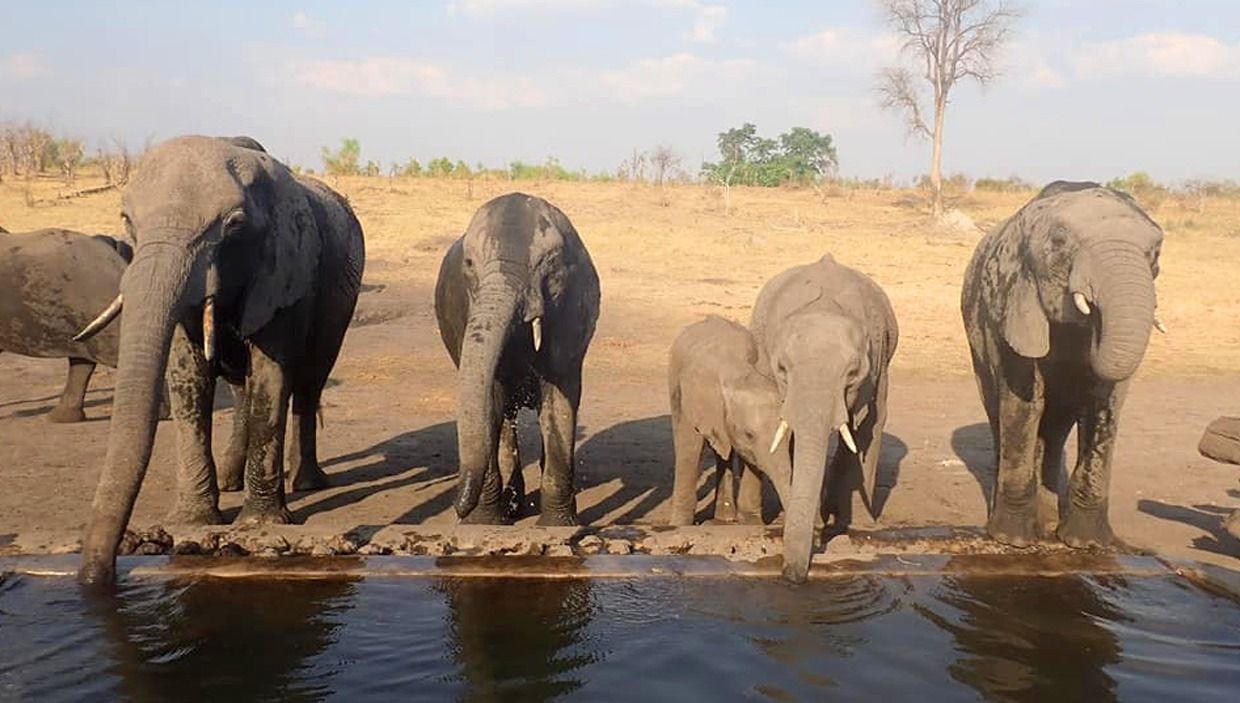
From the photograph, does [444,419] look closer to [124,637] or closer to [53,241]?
[53,241]

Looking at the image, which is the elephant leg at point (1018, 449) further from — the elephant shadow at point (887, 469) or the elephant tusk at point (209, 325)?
the elephant tusk at point (209, 325)

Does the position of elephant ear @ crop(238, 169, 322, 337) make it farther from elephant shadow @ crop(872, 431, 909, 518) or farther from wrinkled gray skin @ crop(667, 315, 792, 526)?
elephant shadow @ crop(872, 431, 909, 518)

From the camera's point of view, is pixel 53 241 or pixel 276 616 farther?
pixel 53 241

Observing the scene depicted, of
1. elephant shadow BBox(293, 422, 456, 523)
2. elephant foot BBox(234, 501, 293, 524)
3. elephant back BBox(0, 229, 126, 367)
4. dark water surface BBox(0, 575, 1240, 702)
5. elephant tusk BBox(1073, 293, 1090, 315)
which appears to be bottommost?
elephant shadow BBox(293, 422, 456, 523)

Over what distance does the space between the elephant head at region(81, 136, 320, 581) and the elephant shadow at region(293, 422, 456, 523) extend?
5.74ft

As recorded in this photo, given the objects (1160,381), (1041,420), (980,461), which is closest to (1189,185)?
(1160,381)

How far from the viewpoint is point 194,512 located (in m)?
6.54

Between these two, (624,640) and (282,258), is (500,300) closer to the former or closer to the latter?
(282,258)

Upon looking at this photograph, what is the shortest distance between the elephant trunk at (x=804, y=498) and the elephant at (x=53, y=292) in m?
6.81

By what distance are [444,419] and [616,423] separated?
170 cm

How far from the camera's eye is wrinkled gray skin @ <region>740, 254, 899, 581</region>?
17.5 feet

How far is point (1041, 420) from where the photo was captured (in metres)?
6.88

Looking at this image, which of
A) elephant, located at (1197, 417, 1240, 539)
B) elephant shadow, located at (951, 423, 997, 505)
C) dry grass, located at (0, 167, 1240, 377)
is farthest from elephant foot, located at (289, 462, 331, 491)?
dry grass, located at (0, 167, 1240, 377)

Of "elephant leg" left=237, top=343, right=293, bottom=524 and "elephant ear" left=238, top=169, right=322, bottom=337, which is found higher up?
"elephant ear" left=238, top=169, right=322, bottom=337
